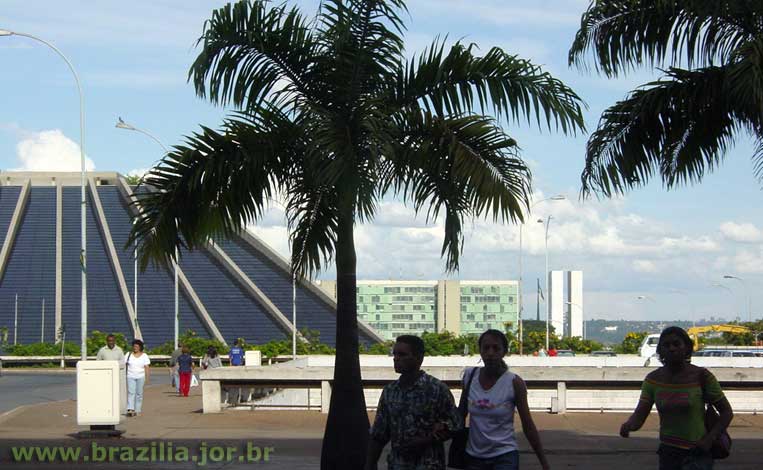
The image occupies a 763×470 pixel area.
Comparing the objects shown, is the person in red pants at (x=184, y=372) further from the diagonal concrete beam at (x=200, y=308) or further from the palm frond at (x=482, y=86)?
the diagonal concrete beam at (x=200, y=308)

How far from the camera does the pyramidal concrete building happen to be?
7550 cm

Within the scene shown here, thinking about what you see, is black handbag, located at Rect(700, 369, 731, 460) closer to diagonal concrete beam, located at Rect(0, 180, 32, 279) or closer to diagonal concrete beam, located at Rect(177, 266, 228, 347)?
diagonal concrete beam, located at Rect(177, 266, 228, 347)

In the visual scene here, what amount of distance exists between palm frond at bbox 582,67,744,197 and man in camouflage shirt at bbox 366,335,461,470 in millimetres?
6621

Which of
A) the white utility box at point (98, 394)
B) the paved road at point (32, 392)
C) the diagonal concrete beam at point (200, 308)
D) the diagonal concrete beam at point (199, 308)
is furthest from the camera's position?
the diagonal concrete beam at point (199, 308)

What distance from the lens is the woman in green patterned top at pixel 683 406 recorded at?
7.46 metres

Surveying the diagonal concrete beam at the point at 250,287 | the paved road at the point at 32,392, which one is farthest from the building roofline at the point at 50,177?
the paved road at the point at 32,392

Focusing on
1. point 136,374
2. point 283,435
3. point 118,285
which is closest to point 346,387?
point 283,435

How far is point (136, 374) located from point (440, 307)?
14814cm

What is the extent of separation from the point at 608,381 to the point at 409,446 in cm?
1497

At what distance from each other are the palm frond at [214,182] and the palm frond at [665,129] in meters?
3.75

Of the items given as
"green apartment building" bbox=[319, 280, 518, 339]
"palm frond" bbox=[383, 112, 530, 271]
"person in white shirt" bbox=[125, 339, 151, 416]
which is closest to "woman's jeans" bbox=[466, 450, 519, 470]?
"palm frond" bbox=[383, 112, 530, 271]

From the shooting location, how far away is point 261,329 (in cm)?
7475

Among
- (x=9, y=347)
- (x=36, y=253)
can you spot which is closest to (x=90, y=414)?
(x=9, y=347)

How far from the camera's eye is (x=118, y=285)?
82.8 meters
